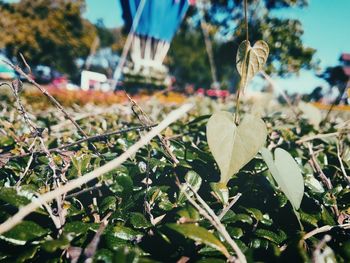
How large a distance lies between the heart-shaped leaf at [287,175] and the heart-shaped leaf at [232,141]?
0.08m

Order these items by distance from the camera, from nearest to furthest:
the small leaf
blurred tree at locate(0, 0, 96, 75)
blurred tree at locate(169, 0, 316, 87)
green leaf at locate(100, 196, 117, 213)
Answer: green leaf at locate(100, 196, 117, 213) < the small leaf < blurred tree at locate(169, 0, 316, 87) < blurred tree at locate(0, 0, 96, 75)

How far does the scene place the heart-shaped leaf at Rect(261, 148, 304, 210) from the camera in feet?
2.57

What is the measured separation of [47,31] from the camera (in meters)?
36.8

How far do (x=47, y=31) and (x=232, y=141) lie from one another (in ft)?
136

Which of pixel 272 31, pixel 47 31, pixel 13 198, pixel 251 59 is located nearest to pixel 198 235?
pixel 13 198

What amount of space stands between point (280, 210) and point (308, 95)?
190 cm

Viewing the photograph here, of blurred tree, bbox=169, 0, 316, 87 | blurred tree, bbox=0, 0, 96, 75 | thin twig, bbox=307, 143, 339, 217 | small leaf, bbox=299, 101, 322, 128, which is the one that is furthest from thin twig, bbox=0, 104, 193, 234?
blurred tree, bbox=0, 0, 96, 75

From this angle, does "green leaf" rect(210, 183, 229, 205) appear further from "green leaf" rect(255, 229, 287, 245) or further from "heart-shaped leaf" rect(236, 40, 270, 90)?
"heart-shaped leaf" rect(236, 40, 270, 90)

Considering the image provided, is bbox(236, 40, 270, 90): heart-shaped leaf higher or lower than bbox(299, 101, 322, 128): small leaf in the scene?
higher

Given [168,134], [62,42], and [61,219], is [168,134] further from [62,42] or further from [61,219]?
[62,42]

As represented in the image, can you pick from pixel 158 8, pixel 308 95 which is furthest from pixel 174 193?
pixel 158 8

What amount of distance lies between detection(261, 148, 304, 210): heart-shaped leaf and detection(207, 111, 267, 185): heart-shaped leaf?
0.08 meters

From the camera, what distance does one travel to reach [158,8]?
434 inches

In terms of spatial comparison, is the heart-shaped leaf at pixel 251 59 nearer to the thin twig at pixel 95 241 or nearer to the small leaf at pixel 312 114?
the thin twig at pixel 95 241
